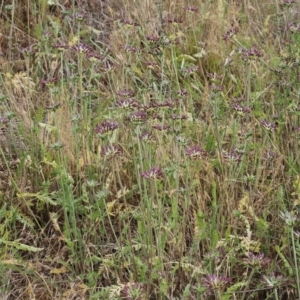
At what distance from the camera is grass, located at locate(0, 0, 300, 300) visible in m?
1.57

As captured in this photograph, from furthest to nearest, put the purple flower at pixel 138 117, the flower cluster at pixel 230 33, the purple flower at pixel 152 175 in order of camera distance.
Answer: the flower cluster at pixel 230 33 → the purple flower at pixel 138 117 → the purple flower at pixel 152 175

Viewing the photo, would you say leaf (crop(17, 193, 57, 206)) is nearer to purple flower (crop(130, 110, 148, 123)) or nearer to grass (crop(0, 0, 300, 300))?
grass (crop(0, 0, 300, 300))

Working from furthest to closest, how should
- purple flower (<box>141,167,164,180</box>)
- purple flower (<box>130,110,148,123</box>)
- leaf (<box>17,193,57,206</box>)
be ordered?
leaf (<box>17,193,57,206</box>), purple flower (<box>130,110,148,123</box>), purple flower (<box>141,167,164,180</box>)

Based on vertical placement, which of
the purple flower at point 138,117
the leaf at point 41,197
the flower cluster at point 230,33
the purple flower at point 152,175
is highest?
the flower cluster at point 230,33

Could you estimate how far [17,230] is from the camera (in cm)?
190

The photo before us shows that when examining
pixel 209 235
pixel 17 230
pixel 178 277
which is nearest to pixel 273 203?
pixel 209 235

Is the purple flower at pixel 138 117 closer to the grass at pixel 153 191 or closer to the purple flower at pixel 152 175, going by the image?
the grass at pixel 153 191

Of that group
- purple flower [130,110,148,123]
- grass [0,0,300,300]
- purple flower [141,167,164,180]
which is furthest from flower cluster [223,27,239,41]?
purple flower [141,167,164,180]

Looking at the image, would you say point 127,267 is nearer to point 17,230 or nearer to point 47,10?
point 17,230

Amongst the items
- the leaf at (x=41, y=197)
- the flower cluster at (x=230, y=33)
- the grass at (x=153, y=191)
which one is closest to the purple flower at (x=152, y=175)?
the grass at (x=153, y=191)

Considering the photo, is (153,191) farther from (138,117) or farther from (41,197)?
(41,197)

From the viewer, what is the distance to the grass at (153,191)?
1.57m

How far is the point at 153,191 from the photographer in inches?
60.4

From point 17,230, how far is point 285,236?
859 mm
